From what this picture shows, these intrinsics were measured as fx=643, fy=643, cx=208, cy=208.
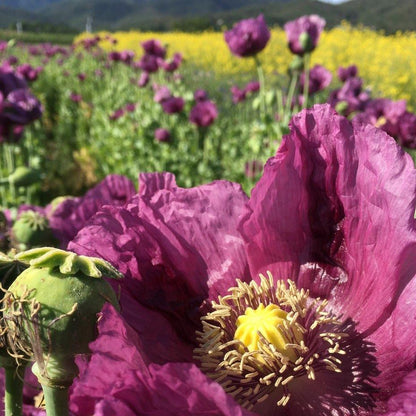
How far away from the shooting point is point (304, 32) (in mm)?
3693

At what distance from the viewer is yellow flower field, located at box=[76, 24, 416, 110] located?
48.0 ft

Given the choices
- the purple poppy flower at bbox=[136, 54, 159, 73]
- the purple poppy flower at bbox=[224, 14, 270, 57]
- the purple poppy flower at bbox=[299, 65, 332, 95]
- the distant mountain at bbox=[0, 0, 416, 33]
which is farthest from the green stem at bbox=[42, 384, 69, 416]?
the distant mountain at bbox=[0, 0, 416, 33]

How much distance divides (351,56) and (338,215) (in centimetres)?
1760

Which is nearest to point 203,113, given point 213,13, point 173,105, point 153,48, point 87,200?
point 173,105

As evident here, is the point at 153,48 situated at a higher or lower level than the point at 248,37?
lower

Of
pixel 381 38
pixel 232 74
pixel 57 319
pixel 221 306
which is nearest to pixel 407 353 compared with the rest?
pixel 221 306

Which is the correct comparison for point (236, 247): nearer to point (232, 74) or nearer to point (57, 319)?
point (57, 319)

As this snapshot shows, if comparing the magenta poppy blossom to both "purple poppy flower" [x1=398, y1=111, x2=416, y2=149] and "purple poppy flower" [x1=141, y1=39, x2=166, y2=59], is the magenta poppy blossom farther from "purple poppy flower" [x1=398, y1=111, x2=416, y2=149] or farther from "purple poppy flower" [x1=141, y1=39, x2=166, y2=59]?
"purple poppy flower" [x1=141, y1=39, x2=166, y2=59]

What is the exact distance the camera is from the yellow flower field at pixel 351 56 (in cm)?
1462

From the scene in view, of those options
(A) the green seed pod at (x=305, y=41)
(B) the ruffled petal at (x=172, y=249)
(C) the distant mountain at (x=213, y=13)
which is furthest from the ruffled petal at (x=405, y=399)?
(C) the distant mountain at (x=213, y=13)

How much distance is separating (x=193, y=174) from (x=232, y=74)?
1223 cm

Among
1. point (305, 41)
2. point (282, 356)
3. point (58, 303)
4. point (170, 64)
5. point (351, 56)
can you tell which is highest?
point (305, 41)

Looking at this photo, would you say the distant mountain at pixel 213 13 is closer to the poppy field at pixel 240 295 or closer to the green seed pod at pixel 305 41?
the green seed pod at pixel 305 41

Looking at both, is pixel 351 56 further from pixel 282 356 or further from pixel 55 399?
pixel 55 399
